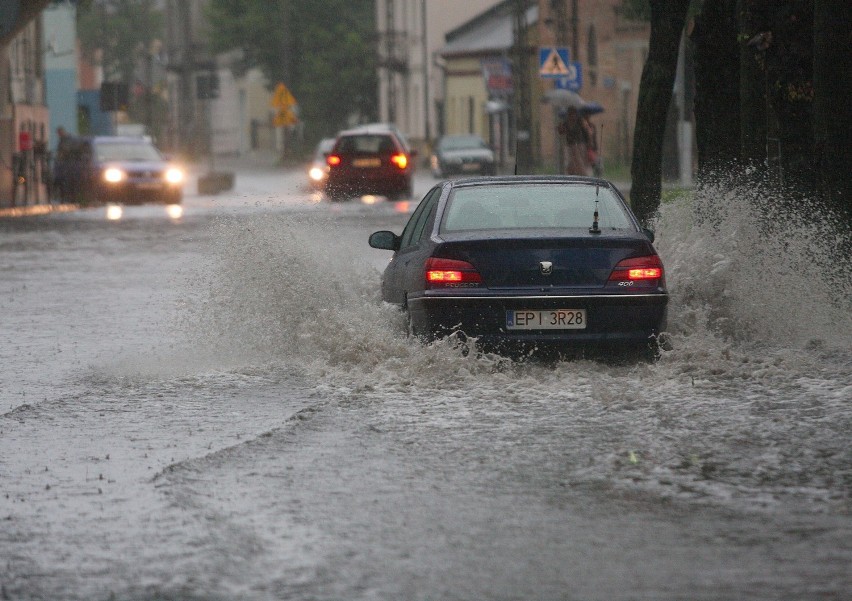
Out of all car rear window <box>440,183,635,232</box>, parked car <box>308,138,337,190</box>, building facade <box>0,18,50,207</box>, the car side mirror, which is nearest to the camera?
car rear window <box>440,183,635,232</box>

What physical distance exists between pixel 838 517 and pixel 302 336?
6.16 metres

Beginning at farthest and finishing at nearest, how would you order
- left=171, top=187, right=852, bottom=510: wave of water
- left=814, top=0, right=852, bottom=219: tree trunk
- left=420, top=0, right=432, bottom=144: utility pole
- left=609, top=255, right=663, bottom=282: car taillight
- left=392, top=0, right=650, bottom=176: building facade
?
left=420, top=0, right=432, bottom=144: utility pole < left=392, top=0, right=650, bottom=176: building facade < left=814, top=0, right=852, bottom=219: tree trunk < left=609, top=255, right=663, bottom=282: car taillight < left=171, top=187, right=852, bottom=510: wave of water

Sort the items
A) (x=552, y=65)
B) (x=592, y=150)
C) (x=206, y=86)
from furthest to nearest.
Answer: (x=206, y=86) → (x=552, y=65) → (x=592, y=150)

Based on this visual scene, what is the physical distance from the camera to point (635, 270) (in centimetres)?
1160

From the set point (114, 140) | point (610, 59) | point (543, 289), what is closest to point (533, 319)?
point (543, 289)

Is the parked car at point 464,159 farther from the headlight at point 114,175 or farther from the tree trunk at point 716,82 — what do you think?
the tree trunk at point 716,82

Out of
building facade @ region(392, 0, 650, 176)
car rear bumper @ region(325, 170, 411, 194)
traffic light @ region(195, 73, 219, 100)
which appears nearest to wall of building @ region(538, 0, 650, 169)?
building facade @ region(392, 0, 650, 176)

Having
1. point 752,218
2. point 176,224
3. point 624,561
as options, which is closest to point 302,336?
point 752,218

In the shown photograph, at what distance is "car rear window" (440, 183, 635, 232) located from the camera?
12.0m

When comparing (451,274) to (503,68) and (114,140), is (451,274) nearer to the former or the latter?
(114,140)

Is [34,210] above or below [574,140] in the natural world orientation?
below

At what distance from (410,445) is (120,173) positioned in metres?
34.9

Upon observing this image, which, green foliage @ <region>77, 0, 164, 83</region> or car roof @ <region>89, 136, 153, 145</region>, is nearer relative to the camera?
car roof @ <region>89, 136, 153, 145</region>

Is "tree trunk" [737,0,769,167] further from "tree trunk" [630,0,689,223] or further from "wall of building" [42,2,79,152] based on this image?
"wall of building" [42,2,79,152]
